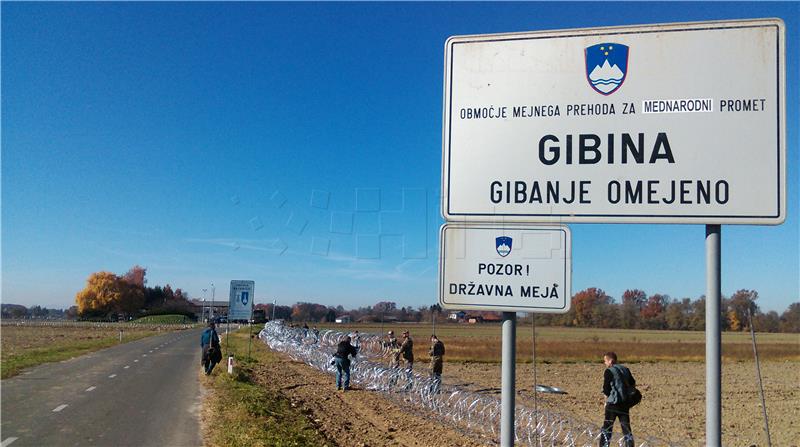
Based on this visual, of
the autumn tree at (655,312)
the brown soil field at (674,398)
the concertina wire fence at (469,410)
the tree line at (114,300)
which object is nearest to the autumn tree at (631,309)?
the autumn tree at (655,312)

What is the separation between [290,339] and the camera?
96.0 ft

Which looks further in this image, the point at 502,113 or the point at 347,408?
the point at 347,408

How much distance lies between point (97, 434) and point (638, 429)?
470 inches

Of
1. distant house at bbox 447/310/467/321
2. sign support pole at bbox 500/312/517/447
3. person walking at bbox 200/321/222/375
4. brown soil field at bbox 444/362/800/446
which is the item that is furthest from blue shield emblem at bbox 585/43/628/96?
person walking at bbox 200/321/222/375

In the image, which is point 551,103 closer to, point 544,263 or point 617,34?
point 617,34

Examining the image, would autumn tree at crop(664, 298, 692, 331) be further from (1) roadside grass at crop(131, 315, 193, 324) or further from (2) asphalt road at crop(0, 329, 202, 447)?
(1) roadside grass at crop(131, 315, 193, 324)

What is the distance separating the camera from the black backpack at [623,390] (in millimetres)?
10195

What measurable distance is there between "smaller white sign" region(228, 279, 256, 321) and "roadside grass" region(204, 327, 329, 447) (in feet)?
21.4

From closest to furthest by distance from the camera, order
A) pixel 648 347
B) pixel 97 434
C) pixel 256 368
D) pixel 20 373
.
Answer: pixel 97 434 < pixel 20 373 < pixel 256 368 < pixel 648 347

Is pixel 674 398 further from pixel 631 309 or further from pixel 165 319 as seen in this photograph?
pixel 165 319

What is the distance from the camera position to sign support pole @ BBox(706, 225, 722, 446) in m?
2.94

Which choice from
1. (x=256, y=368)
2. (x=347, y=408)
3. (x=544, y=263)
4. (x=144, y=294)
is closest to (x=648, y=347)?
(x=256, y=368)

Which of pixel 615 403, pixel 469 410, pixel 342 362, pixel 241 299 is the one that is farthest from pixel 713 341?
pixel 241 299

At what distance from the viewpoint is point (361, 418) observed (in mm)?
12898
